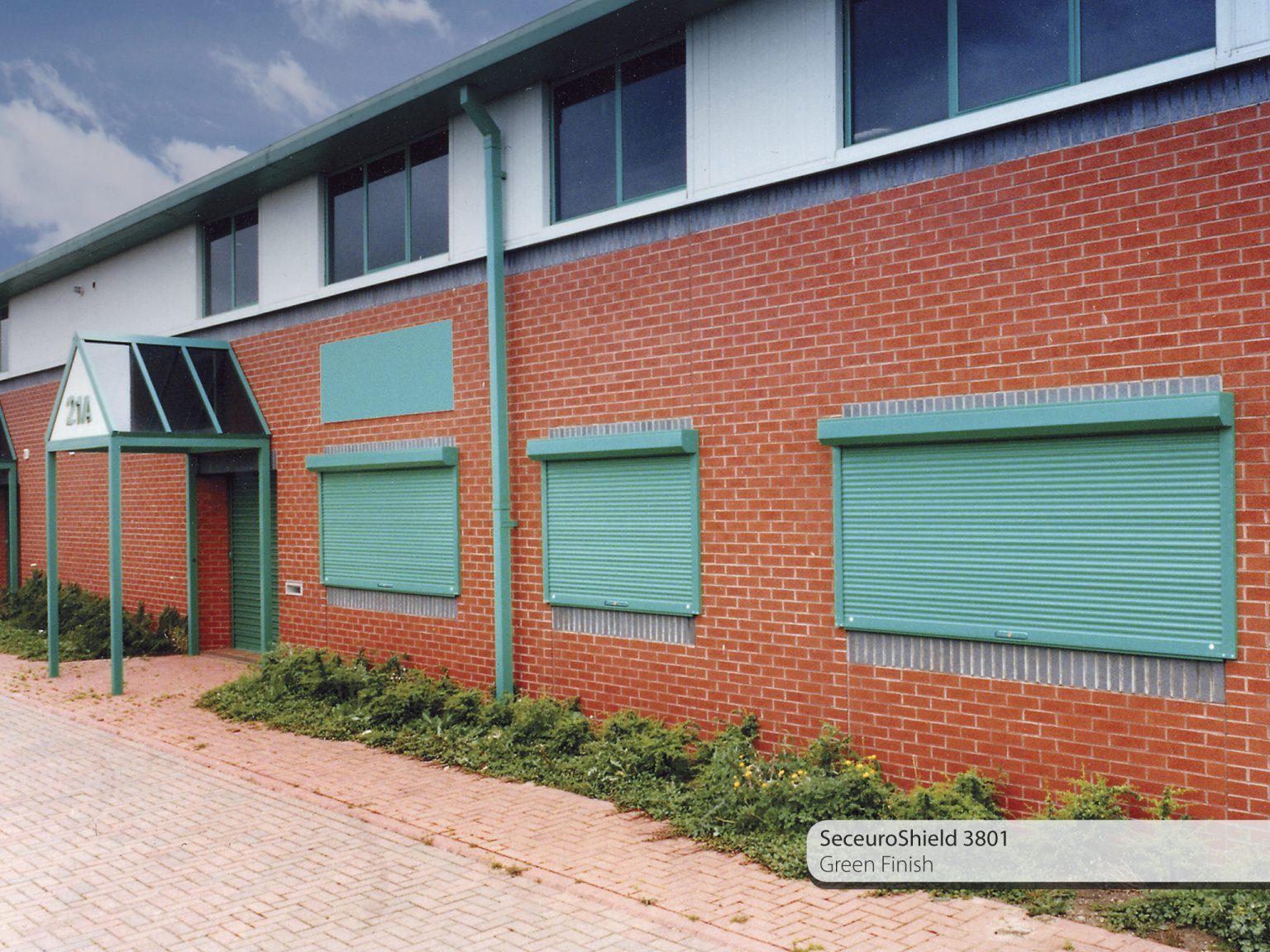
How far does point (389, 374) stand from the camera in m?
11.9

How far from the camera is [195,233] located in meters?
15.1

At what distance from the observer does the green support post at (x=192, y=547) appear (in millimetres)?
15188

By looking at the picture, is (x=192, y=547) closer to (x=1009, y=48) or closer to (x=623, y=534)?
(x=623, y=534)

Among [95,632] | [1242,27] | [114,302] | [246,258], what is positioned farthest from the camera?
[114,302]

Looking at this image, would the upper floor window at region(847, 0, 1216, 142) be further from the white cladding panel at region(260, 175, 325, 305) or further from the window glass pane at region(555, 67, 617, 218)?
the white cladding panel at region(260, 175, 325, 305)

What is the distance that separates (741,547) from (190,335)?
10.1 m

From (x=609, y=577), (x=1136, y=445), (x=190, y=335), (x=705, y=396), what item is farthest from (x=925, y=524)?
(x=190, y=335)

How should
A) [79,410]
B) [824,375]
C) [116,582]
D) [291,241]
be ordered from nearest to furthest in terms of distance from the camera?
1. [824,375]
2. [116,582]
3. [79,410]
4. [291,241]

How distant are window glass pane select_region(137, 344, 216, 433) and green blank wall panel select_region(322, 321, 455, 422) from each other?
182cm

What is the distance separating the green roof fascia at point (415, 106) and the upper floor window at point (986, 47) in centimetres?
152

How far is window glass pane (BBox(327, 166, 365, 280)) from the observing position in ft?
41.3

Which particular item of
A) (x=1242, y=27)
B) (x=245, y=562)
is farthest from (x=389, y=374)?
(x=1242, y=27)

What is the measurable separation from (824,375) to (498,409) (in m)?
3.61

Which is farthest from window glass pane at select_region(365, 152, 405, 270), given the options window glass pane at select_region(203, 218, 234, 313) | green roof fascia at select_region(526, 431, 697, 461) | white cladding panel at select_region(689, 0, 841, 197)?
white cladding panel at select_region(689, 0, 841, 197)
